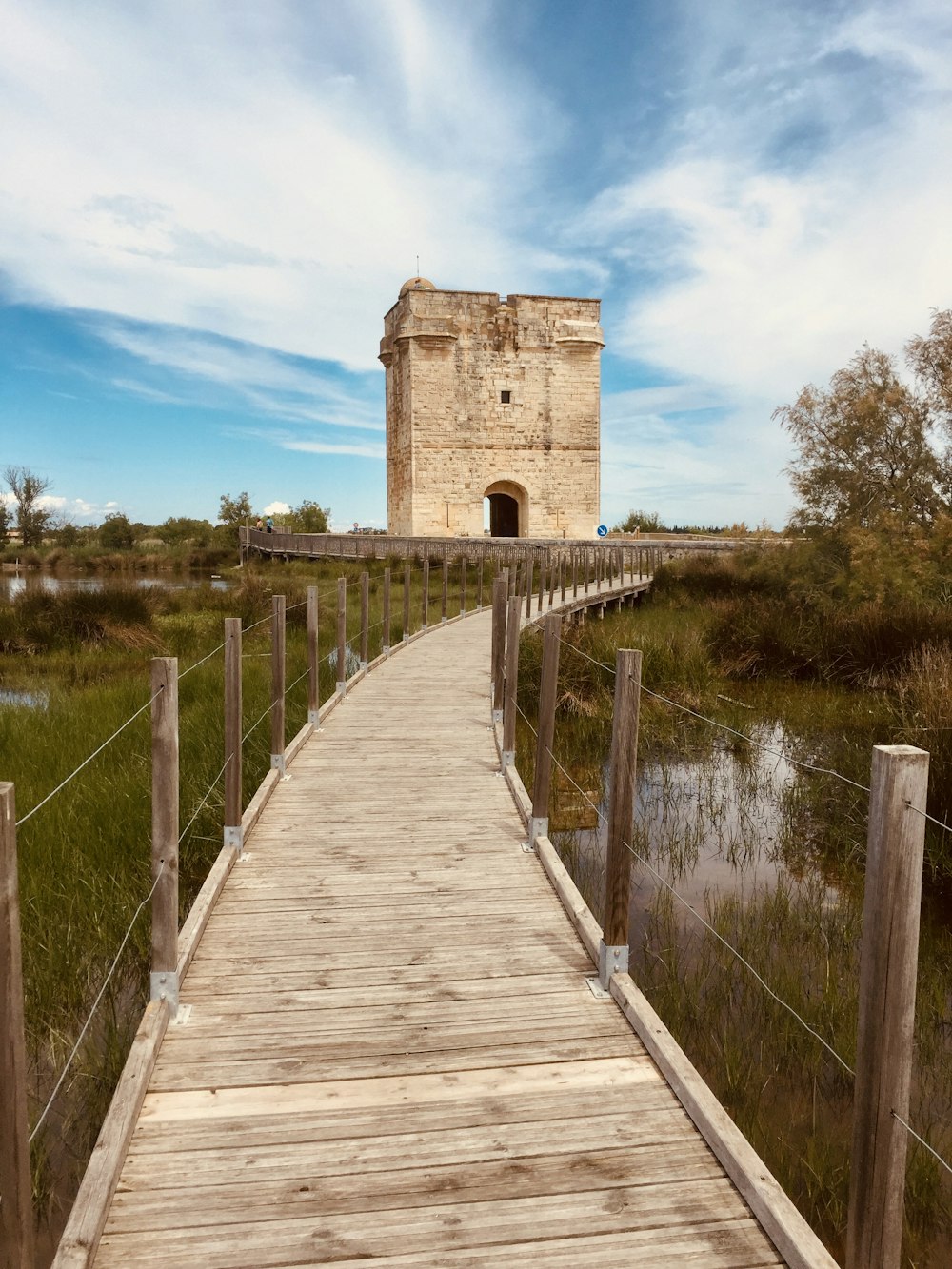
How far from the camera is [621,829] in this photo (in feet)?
9.68

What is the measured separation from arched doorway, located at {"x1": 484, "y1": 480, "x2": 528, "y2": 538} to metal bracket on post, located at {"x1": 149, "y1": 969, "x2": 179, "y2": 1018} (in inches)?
982

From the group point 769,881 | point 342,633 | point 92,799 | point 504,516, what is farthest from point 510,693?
point 504,516

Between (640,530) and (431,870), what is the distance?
3369cm

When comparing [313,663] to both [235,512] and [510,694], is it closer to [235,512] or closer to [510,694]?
[510,694]

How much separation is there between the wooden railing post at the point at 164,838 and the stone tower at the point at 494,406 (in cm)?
2393

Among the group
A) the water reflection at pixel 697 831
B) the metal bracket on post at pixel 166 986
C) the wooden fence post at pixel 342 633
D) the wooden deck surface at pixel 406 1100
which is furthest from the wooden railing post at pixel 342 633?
the metal bracket on post at pixel 166 986

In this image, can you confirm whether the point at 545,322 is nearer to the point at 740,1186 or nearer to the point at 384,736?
the point at 384,736

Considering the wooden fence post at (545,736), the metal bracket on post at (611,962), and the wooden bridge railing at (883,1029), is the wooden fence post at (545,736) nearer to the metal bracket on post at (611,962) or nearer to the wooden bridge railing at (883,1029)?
the metal bracket on post at (611,962)

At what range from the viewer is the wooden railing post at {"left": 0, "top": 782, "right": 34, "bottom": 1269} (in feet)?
4.83

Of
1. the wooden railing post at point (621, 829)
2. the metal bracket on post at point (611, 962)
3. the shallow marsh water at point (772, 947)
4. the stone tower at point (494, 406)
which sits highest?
the stone tower at point (494, 406)

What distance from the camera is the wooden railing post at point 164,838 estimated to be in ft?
8.71

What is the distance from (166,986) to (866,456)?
41.3 ft

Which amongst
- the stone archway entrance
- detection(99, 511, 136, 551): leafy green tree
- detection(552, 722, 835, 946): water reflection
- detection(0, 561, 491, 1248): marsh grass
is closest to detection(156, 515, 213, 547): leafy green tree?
detection(99, 511, 136, 551): leafy green tree

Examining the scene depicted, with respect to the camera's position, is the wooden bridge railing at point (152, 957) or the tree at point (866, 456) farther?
the tree at point (866, 456)
